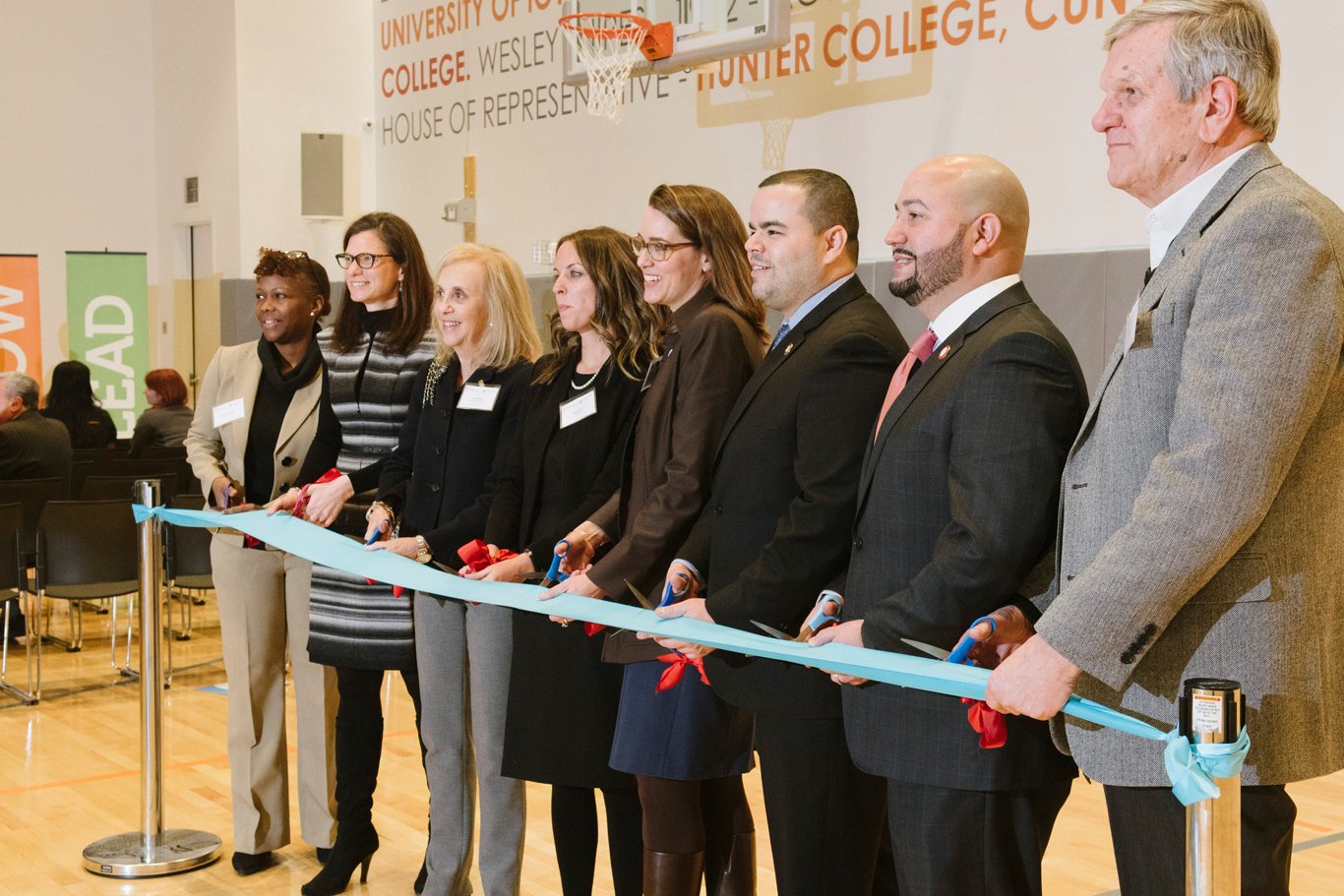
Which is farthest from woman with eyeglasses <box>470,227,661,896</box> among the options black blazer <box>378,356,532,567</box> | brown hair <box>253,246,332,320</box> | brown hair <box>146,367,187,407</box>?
brown hair <box>146,367,187,407</box>

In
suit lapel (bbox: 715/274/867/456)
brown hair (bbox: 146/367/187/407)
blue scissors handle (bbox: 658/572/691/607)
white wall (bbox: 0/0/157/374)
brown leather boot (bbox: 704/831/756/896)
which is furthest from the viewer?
white wall (bbox: 0/0/157/374)

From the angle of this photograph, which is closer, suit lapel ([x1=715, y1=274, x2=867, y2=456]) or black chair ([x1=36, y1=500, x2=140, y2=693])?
suit lapel ([x1=715, y1=274, x2=867, y2=456])

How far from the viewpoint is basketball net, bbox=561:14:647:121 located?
24.8ft

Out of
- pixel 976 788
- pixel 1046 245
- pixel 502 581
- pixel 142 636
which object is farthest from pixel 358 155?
pixel 976 788

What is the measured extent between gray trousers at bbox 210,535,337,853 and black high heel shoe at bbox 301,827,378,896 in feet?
0.64

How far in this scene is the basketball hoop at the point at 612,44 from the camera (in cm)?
746

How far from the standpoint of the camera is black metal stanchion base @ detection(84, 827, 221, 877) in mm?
4039

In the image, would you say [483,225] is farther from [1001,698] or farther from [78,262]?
[1001,698]

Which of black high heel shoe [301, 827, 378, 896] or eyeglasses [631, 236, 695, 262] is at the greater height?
eyeglasses [631, 236, 695, 262]

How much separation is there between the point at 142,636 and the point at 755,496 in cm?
232

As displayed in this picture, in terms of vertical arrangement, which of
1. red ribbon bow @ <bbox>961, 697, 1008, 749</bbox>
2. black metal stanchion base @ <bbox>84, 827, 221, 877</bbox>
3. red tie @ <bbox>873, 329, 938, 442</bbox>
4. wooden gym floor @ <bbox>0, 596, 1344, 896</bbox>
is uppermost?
red tie @ <bbox>873, 329, 938, 442</bbox>

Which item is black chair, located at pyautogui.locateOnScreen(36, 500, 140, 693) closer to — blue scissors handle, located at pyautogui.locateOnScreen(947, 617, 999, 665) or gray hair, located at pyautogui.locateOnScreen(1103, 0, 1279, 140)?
blue scissors handle, located at pyautogui.locateOnScreen(947, 617, 999, 665)

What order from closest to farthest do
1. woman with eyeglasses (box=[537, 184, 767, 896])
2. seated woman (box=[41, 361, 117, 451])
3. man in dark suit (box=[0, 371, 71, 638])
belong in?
1. woman with eyeglasses (box=[537, 184, 767, 896])
2. man in dark suit (box=[0, 371, 71, 638])
3. seated woman (box=[41, 361, 117, 451])

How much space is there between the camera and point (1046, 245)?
6.30m
